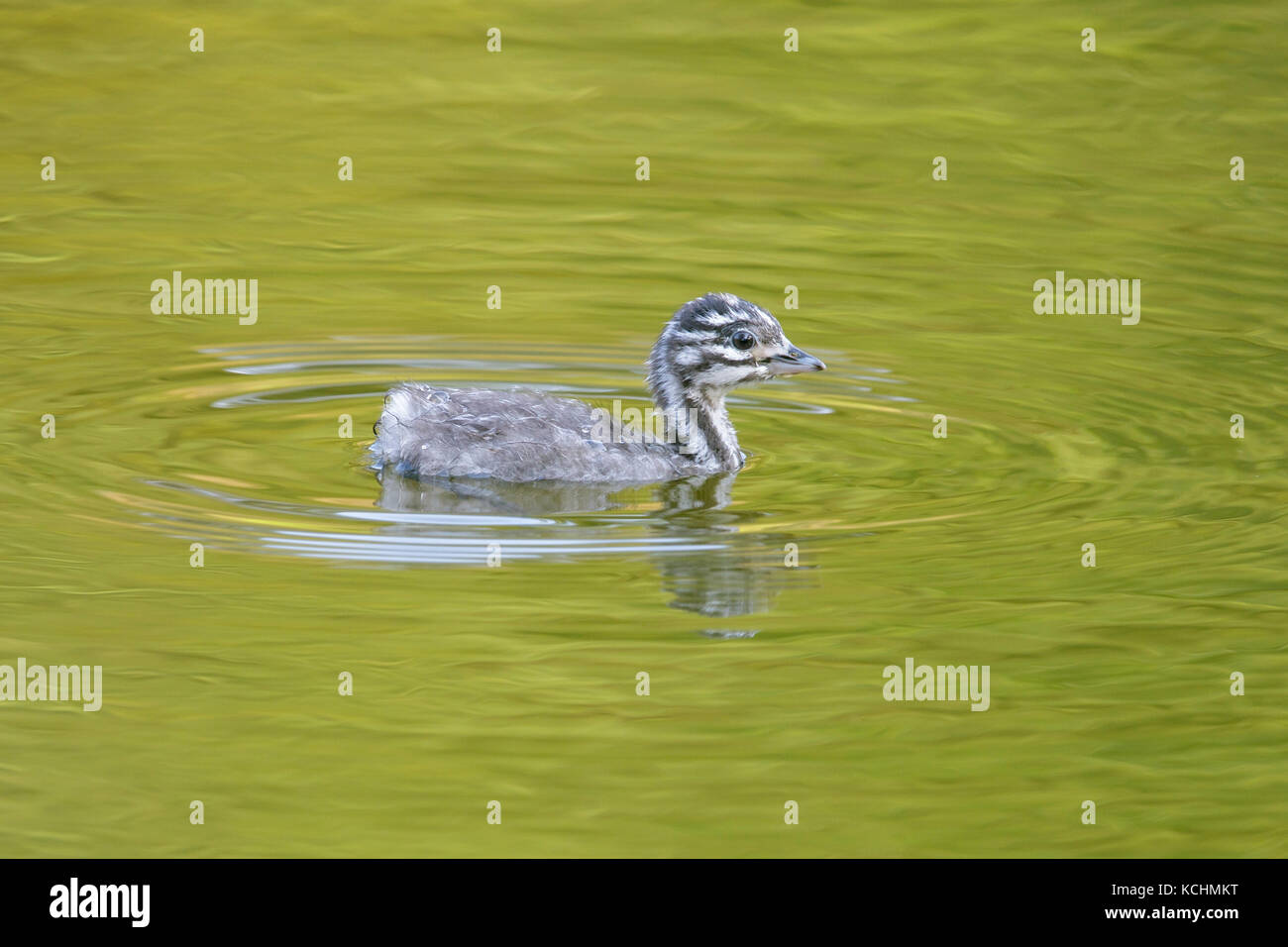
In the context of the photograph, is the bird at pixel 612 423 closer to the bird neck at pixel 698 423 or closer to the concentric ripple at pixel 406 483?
the bird neck at pixel 698 423

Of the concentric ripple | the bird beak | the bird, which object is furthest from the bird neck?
the bird beak

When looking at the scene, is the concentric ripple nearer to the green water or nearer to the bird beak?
the green water

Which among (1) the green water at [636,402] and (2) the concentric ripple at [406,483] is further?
(2) the concentric ripple at [406,483]

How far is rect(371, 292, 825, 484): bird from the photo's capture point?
10.7 metres

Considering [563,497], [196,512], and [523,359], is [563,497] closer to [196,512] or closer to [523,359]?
[196,512]

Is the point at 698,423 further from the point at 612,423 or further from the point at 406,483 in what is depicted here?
the point at 406,483

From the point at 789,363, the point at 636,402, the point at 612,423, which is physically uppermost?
the point at 789,363

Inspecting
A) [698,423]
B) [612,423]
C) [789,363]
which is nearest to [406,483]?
[612,423]

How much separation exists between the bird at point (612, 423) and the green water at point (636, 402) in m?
0.34

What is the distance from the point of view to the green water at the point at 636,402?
7.37 m

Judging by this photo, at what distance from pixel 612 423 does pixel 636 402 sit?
1.26 m

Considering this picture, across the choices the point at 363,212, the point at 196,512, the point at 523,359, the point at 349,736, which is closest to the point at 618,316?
the point at 523,359

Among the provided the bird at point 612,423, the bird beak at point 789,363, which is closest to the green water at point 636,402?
the bird at point 612,423

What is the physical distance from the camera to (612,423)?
1101 cm
